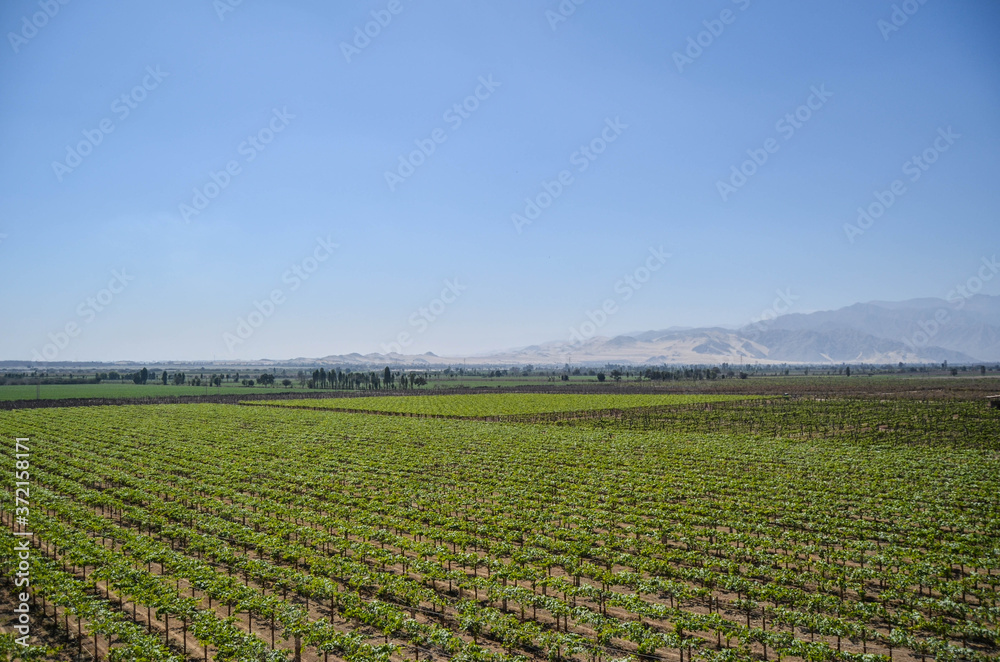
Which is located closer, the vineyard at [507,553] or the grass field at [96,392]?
the vineyard at [507,553]

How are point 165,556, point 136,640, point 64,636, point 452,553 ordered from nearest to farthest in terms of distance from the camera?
point 136,640 < point 64,636 < point 165,556 < point 452,553

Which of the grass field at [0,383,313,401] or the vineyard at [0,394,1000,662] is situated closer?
the vineyard at [0,394,1000,662]

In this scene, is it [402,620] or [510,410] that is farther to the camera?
[510,410]

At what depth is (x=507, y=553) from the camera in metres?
15.2

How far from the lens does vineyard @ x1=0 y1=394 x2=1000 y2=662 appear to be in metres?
10.7

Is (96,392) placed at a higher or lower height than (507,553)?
higher

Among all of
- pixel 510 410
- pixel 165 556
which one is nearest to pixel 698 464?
pixel 165 556

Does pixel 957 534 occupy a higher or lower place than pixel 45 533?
lower

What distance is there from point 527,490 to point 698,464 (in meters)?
11.5

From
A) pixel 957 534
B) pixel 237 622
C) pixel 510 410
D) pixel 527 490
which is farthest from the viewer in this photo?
pixel 510 410

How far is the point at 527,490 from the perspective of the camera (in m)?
22.9

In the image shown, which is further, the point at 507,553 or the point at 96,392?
the point at 96,392

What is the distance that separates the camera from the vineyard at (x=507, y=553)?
10703 millimetres

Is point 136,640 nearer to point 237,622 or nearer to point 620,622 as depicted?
point 237,622
